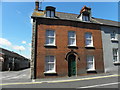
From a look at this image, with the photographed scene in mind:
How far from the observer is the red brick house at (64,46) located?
13.1 meters

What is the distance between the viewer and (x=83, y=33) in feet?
49.7

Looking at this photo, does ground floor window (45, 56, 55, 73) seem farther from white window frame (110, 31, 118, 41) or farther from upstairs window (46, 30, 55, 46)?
white window frame (110, 31, 118, 41)

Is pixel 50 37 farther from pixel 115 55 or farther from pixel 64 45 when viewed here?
pixel 115 55

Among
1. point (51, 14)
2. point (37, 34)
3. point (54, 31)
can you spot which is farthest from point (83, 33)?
point (37, 34)

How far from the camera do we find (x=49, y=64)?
13.4 metres

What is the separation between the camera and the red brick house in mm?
13148

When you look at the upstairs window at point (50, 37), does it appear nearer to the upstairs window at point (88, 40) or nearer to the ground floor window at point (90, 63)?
the upstairs window at point (88, 40)

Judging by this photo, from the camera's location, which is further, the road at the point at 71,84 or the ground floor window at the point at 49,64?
the ground floor window at the point at 49,64

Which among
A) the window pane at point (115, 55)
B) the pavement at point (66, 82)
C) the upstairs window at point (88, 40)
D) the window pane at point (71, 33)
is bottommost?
the pavement at point (66, 82)

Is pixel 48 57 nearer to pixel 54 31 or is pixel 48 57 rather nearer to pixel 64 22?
pixel 54 31

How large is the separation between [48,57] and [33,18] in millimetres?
5316

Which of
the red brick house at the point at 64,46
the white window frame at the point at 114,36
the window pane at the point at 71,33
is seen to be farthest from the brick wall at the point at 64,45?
the white window frame at the point at 114,36

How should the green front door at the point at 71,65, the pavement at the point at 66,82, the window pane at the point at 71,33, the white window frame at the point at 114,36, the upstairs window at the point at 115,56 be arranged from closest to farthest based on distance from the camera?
the pavement at the point at 66,82
the green front door at the point at 71,65
the window pane at the point at 71,33
the upstairs window at the point at 115,56
the white window frame at the point at 114,36

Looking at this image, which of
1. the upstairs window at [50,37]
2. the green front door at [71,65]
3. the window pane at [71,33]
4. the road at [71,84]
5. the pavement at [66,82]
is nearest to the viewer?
the road at [71,84]
